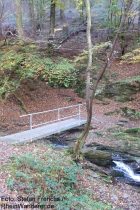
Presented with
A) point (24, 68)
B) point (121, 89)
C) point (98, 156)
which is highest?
point (24, 68)

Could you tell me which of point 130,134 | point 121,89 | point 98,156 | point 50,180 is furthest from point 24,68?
point 50,180

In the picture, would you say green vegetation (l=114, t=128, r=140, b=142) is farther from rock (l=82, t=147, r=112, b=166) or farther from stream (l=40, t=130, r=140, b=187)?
rock (l=82, t=147, r=112, b=166)

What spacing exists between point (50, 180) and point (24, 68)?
1183cm

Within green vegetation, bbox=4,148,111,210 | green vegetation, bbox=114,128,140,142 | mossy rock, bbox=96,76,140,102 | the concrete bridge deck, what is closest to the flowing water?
green vegetation, bbox=4,148,111,210

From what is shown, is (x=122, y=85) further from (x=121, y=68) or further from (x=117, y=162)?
(x=117, y=162)

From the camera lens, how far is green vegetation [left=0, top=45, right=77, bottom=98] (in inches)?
794

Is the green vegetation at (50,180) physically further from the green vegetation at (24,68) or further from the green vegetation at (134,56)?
the green vegetation at (134,56)

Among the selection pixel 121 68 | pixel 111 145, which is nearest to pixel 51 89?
pixel 121 68

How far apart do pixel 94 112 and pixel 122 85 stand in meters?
4.22

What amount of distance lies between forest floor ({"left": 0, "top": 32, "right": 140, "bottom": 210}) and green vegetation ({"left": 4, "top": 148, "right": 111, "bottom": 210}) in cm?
35

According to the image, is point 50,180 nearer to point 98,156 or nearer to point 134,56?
point 98,156

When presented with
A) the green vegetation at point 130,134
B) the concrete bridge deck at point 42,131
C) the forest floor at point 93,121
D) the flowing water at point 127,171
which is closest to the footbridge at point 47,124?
the concrete bridge deck at point 42,131

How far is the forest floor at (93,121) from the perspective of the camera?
1060 cm

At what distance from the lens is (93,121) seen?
20531 mm
